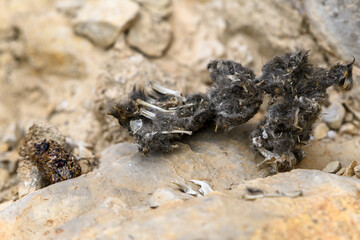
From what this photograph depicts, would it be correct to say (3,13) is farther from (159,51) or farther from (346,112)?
(346,112)

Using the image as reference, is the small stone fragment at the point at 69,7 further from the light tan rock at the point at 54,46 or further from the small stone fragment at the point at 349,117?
the small stone fragment at the point at 349,117

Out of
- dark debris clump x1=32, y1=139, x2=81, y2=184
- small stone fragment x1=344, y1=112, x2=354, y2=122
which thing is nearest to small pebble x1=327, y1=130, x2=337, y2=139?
small stone fragment x1=344, y1=112, x2=354, y2=122

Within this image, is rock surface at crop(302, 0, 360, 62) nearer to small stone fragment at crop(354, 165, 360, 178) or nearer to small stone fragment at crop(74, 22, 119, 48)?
small stone fragment at crop(354, 165, 360, 178)

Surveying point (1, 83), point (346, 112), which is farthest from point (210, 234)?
point (1, 83)

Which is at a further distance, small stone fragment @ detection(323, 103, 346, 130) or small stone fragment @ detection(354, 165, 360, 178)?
small stone fragment @ detection(323, 103, 346, 130)

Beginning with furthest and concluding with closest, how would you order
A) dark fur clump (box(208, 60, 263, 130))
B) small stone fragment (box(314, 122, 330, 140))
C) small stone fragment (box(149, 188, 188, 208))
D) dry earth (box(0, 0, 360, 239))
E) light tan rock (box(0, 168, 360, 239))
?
small stone fragment (box(314, 122, 330, 140)) → dark fur clump (box(208, 60, 263, 130)) → small stone fragment (box(149, 188, 188, 208)) → dry earth (box(0, 0, 360, 239)) → light tan rock (box(0, 168, 360, 239))

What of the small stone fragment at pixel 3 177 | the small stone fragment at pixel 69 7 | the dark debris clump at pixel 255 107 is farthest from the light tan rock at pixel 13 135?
the dark debris clump at pixel 255 107

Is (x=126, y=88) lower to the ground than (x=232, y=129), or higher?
lower
